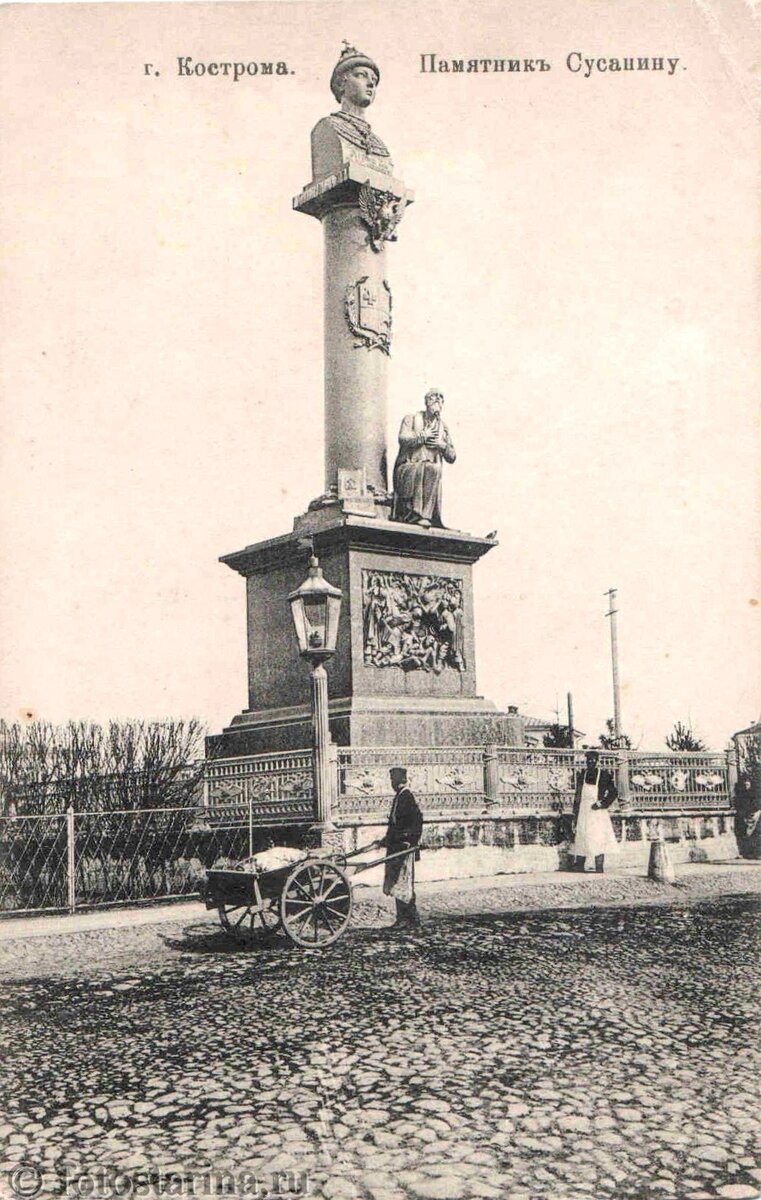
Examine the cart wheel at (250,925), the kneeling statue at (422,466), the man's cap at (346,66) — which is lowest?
the cart wheel at (250,925)

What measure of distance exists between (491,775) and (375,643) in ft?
8.65

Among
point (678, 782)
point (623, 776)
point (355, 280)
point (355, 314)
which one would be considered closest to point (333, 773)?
point (623, 776)

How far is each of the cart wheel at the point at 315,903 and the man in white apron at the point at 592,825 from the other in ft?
22.5

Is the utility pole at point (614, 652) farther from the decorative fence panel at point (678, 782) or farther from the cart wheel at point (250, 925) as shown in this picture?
the cart wheel at point (250, 925)

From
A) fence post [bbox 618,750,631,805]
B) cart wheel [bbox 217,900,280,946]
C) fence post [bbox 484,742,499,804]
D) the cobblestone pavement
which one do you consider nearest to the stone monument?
fence post [bbox 484,742,499,804]

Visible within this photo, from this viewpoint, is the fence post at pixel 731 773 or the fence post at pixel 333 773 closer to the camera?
the fence post at pixel 333 773

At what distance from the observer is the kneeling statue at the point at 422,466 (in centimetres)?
1822

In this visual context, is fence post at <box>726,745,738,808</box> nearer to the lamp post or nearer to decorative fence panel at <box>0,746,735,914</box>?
decorative fence panel at <box>0,746,735,914</box>

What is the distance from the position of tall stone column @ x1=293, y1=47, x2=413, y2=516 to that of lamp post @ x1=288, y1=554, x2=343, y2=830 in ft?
16.6

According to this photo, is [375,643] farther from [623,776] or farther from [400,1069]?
[400,1069]

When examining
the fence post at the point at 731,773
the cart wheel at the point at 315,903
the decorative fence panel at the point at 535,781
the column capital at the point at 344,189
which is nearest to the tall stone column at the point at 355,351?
the column capital at the point at 344,189

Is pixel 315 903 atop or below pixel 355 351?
below

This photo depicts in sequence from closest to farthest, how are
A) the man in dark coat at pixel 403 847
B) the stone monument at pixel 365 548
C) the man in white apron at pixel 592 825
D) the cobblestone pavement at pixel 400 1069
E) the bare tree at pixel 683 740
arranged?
the cobblestone pavement at pixel 400 1069 < the man in dark coat at pixel 403 847 < the man in white apron at pixel 592 825 < the stone monument at pixel 365 548 < the bare tree at pixel 683 740

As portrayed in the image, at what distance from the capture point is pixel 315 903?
9609mm
